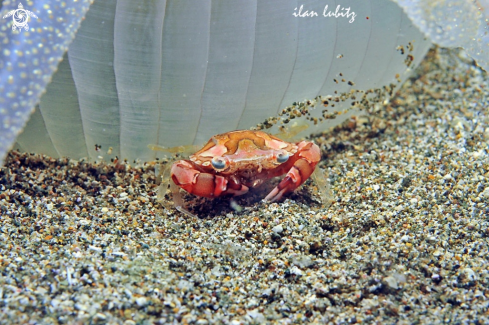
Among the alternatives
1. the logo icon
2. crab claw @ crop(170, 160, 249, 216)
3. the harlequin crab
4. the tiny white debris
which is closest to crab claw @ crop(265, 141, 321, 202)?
the harlequin crab

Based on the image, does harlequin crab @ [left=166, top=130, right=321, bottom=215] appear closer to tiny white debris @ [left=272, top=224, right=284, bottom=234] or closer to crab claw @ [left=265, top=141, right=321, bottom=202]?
crab claw @ [left=265, top=141, right=321, bottom=202]

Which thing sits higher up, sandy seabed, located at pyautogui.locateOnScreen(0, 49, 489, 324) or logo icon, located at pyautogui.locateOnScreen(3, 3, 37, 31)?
logo icon, located at pyautogui.locateOnScreen(3, 3, 37, 31)

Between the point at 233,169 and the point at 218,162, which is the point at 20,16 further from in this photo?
the point at 233,169

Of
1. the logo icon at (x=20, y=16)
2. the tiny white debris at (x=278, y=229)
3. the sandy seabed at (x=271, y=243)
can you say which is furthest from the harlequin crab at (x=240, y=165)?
the logo icon at (x=20, y=16)

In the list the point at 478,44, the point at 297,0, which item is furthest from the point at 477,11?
the point at 297,0

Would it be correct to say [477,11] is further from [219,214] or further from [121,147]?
[121,147]

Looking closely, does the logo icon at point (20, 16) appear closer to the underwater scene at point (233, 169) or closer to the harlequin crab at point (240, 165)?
the underwater scene at point (233, 169)
